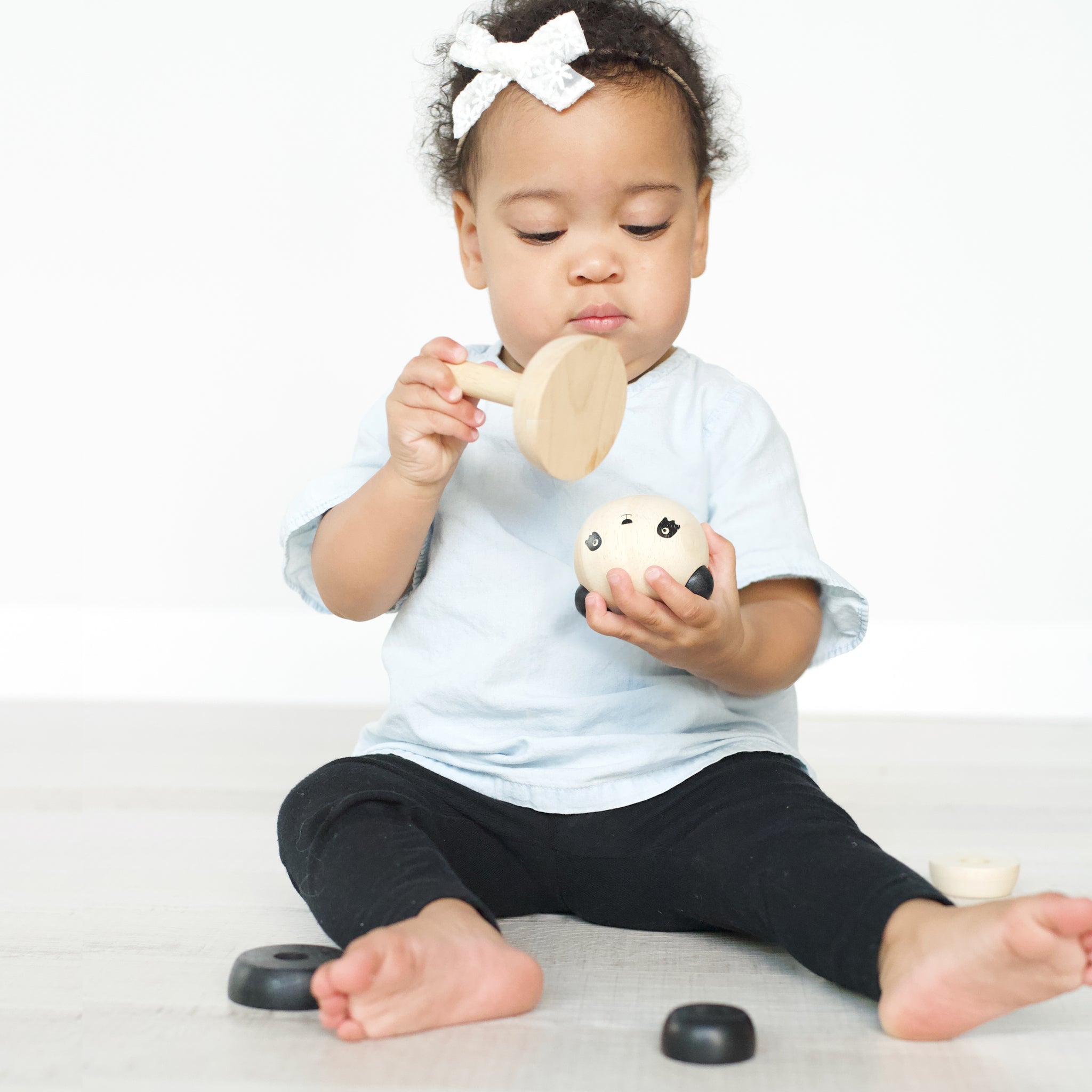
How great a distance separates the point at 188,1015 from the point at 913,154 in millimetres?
1685

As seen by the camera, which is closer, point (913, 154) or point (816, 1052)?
point (816, 1052)

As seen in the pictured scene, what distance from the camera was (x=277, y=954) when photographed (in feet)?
2.26

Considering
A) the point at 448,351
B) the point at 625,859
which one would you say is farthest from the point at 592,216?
the point at 625,859

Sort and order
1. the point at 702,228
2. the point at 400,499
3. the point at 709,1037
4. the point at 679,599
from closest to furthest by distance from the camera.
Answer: the point at 709,1037 → the point at 679,599 → the point at 400,499 → the point at 702,228

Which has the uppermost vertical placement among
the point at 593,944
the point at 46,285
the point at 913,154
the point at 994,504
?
the point at 913,154

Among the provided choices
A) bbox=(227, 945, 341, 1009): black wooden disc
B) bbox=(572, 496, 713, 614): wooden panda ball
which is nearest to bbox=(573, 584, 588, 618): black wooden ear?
bbox=(572, 496, 713, 614): wooden panda ball

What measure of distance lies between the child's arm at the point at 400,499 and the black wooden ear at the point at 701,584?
159 millimetres

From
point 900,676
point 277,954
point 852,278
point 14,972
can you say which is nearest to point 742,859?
point 277,954

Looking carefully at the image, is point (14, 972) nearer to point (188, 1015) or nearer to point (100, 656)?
point (188, 1015)

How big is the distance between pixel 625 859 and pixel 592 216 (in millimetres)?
404

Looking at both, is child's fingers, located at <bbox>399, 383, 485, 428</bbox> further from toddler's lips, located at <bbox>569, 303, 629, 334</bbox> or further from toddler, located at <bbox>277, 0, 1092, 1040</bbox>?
toddler's lips, located at <bbox>569, 303, 629, 334</bbox>

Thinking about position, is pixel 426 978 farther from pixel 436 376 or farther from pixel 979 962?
pixel 436 376

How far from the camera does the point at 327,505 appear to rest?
94 cm

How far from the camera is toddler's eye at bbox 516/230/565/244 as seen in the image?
34.6 inches
